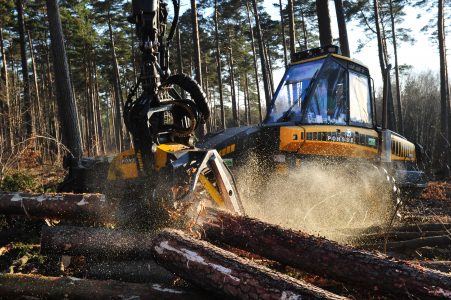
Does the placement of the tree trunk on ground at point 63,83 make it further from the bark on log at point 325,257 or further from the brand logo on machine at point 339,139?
the bark on log at point 325,257

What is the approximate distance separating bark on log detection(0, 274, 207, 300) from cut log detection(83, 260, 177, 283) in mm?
467

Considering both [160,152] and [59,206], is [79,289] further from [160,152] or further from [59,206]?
[59,206]

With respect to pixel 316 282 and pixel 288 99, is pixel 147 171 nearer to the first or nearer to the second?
pixel 316 282

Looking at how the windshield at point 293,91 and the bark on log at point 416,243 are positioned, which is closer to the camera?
the bark on log at point 416,243

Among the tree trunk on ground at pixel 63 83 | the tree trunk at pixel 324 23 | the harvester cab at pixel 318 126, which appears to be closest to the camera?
the harvester cab at pixel 318 126

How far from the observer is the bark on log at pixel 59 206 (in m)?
5.09

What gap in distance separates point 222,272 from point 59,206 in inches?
113

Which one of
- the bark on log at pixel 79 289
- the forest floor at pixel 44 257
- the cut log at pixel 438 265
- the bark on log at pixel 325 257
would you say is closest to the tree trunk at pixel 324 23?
the forest floor at pixel 44 257

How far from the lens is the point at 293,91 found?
736cm

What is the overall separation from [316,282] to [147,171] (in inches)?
86.9

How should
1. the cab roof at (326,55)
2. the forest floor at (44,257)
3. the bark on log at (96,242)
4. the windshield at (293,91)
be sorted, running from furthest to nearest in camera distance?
the cab roof at (326,55)
the windshield at (293,91)
the bark on log at (96,242)
the forest floor at (44,257)

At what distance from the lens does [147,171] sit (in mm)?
4742

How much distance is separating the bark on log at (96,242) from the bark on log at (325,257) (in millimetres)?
757

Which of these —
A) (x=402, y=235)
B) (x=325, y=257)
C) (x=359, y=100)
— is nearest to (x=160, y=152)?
(x=325, y=257)
